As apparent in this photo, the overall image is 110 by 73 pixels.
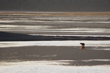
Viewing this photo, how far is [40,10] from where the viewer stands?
4159 cm

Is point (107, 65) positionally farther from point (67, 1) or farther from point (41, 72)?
point (67, 1)

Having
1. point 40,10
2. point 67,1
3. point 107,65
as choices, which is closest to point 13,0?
point 40,10

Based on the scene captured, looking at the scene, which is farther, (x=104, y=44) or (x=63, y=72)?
(x=104, y=44)

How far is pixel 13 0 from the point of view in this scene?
136ft

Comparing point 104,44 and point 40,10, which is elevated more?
point 40,10

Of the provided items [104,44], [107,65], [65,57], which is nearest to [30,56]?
[65,57]

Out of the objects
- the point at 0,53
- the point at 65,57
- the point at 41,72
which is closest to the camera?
the point at 41,72

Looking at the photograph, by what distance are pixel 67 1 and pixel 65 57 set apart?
3469 cm

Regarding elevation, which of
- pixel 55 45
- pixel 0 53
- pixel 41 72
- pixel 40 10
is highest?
pixel 40 10

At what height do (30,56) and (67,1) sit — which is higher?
(67,1)

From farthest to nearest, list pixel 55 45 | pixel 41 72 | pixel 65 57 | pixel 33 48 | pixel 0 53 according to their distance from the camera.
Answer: pixel 55 45 → pixel 33 48 → pixel 0 53 → pixel 65 57 → pixel 41 72

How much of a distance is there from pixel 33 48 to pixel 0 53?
1.00 metres

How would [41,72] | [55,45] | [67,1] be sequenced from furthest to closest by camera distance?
[67,1] → [55,45] → [41,72]

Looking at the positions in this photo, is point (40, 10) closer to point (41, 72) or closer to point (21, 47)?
point (21, 47)
